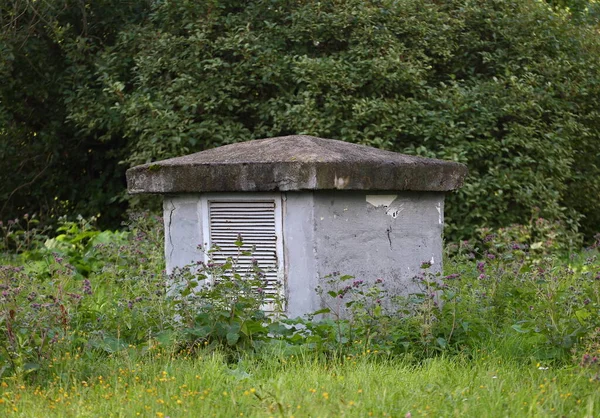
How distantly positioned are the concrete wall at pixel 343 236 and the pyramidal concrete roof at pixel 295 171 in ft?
Result: 0.50

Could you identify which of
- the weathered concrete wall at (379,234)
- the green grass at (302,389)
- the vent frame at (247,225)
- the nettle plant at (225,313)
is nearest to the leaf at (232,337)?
the nettle plant at (225,313)

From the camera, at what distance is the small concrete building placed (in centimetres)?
534

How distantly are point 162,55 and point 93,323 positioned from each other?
5.44 meters

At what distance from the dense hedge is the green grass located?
196 inches

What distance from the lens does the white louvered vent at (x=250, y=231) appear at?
18.0 feet

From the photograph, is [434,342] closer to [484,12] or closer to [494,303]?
[494,303]

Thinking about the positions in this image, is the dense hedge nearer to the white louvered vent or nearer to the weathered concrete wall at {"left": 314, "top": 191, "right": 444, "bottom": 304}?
the weathered concrete wall at {"left": 314, "top": 191, "right": 444, "bottom": 304}

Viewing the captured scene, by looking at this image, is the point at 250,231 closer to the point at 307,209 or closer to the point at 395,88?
the point at 307,209


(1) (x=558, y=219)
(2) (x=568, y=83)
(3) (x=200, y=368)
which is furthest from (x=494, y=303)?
(2) (x=568, y=83)

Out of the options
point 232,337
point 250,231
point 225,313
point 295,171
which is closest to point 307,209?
point 295,171

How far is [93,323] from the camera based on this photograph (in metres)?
5.51

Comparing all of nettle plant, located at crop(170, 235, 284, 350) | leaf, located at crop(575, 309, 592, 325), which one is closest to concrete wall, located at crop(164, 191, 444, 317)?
nettle plant, located at crop(170, 235, 284, 350)

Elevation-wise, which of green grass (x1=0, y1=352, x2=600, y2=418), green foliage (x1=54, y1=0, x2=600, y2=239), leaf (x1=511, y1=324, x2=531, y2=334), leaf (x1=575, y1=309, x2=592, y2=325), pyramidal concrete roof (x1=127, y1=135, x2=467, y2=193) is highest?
green foliage (x1=54, y1=0, x2=600, y2=239)

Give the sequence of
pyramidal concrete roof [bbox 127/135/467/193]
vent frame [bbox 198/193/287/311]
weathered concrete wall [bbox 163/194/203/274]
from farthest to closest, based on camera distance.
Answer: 1. weathered concrete wall [bbox 163/194/203/274]
2. vent frame [bbox 198/193/287/311]
3. pyramidal concrete roof [bbox 127/135/467/193]
